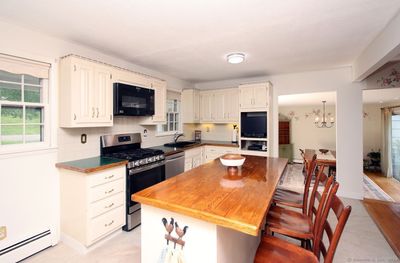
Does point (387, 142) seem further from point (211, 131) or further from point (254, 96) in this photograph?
point (211, 131)

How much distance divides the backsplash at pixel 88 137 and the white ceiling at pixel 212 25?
108cm

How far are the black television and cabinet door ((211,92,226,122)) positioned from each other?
563mm

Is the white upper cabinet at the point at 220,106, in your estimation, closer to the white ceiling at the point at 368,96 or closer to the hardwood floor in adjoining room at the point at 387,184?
the white ceiling at the point at 368,96

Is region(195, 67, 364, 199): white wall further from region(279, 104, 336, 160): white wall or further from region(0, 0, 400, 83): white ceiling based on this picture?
region(279, 104, 336, 160): white wall

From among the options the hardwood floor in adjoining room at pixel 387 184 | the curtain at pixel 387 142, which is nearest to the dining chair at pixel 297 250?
the hardwood floor in adjoining room at pixel 387 184

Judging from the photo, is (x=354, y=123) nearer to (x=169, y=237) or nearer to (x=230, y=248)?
(x=230, y=248)

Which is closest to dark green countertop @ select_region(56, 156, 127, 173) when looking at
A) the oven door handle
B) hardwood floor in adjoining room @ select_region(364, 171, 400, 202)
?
the oven door handle

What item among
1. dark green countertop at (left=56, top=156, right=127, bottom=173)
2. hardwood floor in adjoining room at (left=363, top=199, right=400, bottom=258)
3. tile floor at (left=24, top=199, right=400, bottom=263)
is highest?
dark green countertop at (left=56, top=156, right=127, bottom=173)

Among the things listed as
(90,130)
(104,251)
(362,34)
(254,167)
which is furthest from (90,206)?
(362,34)

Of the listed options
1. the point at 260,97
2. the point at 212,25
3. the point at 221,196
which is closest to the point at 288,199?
the point at 221,196

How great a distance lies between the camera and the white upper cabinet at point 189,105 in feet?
15.2

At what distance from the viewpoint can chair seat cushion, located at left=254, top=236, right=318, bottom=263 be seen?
1.23 m

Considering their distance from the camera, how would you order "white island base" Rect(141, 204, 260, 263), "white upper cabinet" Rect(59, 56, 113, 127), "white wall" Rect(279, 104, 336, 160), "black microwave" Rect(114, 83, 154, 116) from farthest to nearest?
"white wall" Rect(279, 104, 336, 160) → "black microwave" Rect(114, 83, 154, 116) → "white upper cabinet" Rect(59, 56, 113, 127) → "white island base" Rect(141, 204, 260, 263)

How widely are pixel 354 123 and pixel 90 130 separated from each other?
14.9 feet
